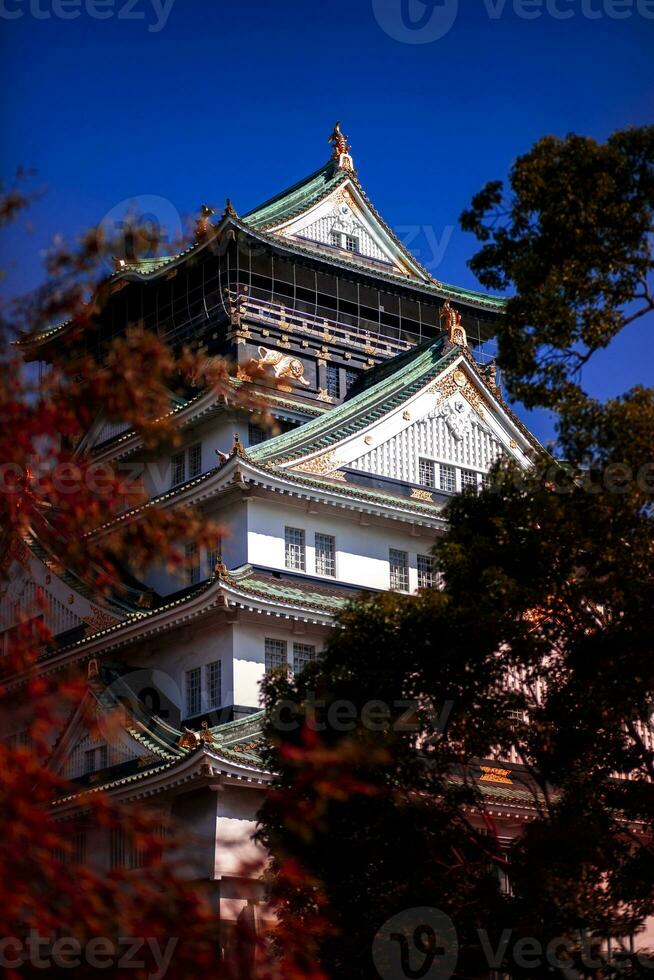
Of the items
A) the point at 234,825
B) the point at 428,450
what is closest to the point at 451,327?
the point at 428,450

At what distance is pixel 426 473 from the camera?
41844mm

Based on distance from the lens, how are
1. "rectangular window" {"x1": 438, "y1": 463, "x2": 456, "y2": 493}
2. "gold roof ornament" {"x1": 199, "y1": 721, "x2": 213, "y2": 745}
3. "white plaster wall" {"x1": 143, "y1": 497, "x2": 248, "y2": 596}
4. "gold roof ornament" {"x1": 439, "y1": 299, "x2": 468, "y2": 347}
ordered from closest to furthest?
"gold roof ornament" {"x1": 199, "y1": 721, "x2": 213, "y2": 745}
"white plaster wall" {"x1": 143, "y1": 497, "x2": 248, "y2": 596}
"rectangular window" {"x1": 438, "y1": 463, "x2": 456, "y2": 493}
"gold roof ornament" {"x1": 439, "y1": 299, "x2": 468, "y2": 347}

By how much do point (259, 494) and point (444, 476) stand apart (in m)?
6.88

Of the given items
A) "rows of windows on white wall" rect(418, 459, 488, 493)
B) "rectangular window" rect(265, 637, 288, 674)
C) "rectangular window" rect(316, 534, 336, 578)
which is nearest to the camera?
"rectangular window" rect(265, 637, 288, 674)

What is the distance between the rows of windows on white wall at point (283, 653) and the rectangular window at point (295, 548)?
7.91 feet

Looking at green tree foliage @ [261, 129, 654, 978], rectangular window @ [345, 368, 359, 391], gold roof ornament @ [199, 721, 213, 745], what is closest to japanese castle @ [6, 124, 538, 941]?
gold roof ornament @ [199, 721, 213, 745]

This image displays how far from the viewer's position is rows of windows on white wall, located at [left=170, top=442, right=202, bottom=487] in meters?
43.2

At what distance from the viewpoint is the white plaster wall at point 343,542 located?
37.9 metres

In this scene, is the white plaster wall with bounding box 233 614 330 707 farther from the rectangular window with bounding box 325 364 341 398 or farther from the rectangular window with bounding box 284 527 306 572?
the rectangular window with bounding box 325 364 341 398

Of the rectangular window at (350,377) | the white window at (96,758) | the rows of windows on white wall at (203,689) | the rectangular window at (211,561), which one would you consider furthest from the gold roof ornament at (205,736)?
the rectangular window at (350,377)

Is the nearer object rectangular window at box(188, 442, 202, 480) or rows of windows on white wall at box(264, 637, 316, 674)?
rows of windows on white wall at box(264, 637, 316, 674)

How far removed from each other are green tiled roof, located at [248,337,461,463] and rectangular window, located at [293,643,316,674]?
4957 mm

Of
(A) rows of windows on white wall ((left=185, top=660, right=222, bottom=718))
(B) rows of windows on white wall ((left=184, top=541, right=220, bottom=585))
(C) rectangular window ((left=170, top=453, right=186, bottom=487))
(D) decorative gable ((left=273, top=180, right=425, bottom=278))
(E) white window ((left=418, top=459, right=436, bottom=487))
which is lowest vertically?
(A) rows of windows on white wall ((left=185, top=660, right=222, bottom=718))

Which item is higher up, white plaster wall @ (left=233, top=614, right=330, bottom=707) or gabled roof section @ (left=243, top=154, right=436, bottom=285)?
gabled roof section @ (left=243, top=154, right=436, bottom=285)
